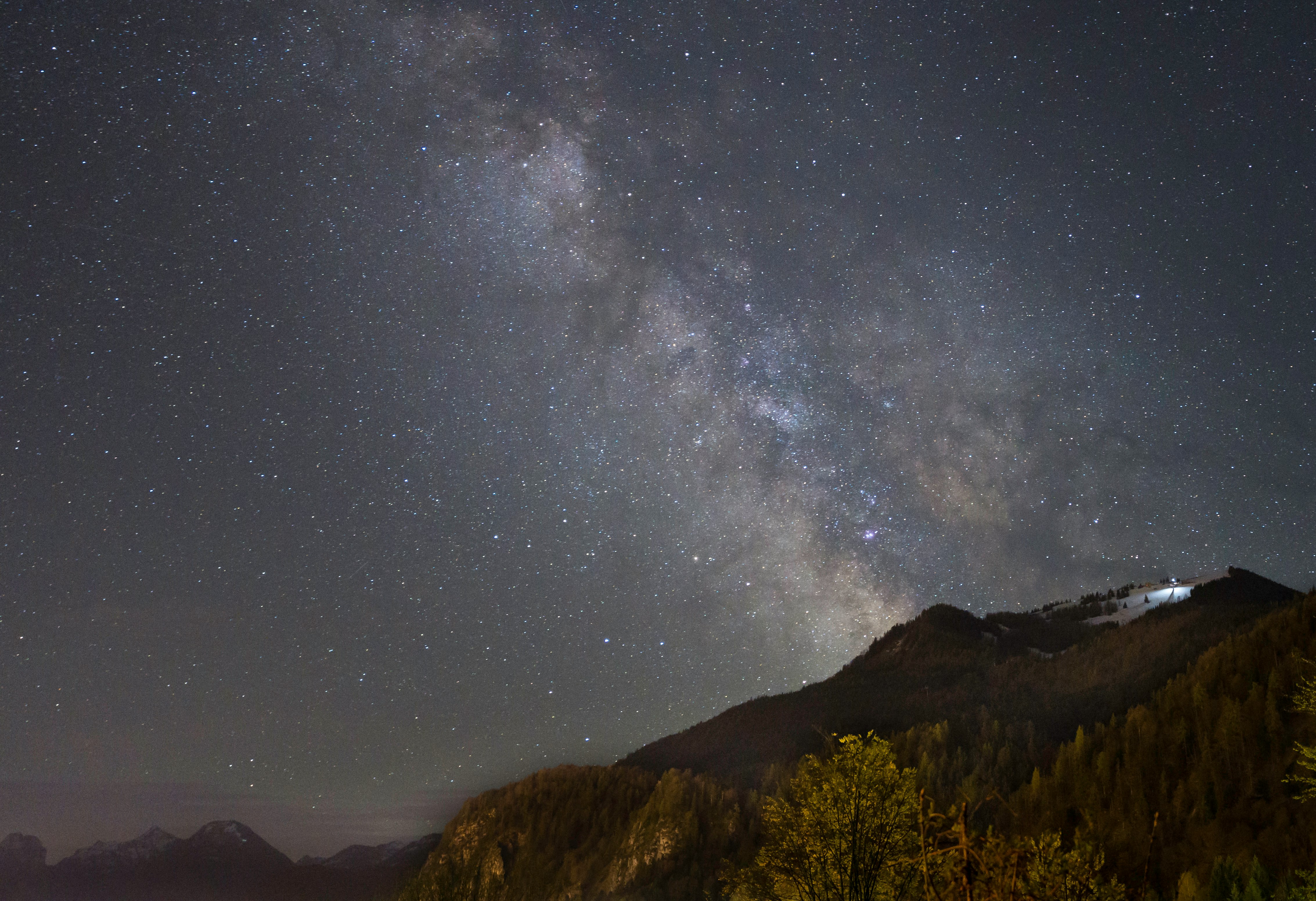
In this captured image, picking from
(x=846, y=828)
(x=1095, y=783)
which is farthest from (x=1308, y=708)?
(x=1095, y=783)

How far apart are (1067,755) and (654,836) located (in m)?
78.3

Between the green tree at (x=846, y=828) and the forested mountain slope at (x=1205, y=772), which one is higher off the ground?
the green tree at (x=846, y=828)

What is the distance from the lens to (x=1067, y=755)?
123 m

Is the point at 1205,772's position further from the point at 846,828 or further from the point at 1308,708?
the point at 846,828

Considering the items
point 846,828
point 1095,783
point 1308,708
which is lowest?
point 1095,783

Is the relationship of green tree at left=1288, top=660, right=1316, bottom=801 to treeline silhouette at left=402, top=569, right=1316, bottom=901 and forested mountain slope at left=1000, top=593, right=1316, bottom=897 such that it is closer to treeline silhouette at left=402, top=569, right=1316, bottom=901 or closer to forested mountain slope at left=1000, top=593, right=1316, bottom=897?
treeline silhouette at left=402, top=569, right=1316, bottom=901

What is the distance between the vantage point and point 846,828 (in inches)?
1214

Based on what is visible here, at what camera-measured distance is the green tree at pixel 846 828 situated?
3045 centimetres

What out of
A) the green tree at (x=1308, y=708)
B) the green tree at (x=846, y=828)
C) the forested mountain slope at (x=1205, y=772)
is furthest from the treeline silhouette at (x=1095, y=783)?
the green tree at (x=1308, y=708)

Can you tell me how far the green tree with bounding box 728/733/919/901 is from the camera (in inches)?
1199

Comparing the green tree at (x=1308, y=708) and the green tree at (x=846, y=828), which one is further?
the green tree at (x=1308, y=708)

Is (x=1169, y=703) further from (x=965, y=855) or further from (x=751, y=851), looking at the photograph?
(x=965, y=855)

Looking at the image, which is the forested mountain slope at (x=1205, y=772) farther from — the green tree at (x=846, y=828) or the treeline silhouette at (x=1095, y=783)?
the green tree at (x=846, y=828)

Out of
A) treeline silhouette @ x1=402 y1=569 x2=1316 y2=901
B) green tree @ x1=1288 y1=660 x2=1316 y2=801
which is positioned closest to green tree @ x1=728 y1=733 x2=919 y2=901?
treeline silhouette @ x1=402 y1=569 x2=1316 y2=901
